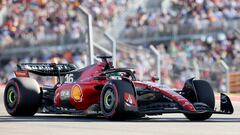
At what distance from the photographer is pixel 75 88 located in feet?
41.6

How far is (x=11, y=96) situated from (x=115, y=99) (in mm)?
2668

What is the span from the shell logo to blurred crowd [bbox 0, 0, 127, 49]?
44.4ft

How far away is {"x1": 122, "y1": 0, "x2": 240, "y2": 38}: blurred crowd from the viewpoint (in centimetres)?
2766

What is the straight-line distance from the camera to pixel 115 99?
37.9 ft

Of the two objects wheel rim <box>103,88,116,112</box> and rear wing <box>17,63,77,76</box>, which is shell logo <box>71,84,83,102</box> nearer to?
wheel rim <box>103,88,116,112</box>

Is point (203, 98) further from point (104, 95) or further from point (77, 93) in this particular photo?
point (77, 93)

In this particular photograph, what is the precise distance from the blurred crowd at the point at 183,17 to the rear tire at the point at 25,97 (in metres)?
14.6

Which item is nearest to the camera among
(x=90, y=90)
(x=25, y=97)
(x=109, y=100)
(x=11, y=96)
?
(x=109, y=100)
